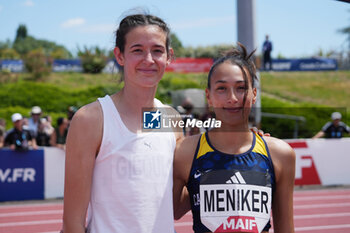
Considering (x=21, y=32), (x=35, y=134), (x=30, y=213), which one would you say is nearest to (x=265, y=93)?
(x=35, y=134)

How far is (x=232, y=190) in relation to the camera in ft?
6.46

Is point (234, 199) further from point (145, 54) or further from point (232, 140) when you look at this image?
point (145, 54)

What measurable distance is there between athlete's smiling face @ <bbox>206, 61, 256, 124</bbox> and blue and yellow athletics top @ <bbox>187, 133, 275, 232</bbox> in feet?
0.58

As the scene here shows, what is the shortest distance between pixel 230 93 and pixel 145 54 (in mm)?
433

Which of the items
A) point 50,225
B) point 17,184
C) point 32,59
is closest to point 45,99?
point 32,59

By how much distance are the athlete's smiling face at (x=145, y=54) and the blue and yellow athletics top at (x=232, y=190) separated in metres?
0.45

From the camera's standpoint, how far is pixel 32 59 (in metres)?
30.3

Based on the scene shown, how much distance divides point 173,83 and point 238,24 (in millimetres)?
16271

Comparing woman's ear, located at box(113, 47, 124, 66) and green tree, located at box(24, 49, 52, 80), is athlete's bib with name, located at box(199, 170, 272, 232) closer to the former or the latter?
woman's ear, located at box(113, 47, 124, 66)

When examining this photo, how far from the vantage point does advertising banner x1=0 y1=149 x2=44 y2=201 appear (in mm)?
8680

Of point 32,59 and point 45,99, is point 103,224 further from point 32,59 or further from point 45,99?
point 32,59

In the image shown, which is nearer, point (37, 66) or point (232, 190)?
point (232, 190)

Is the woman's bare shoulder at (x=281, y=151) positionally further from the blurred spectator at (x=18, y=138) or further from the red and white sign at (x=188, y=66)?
the red and white sign at (x=188, y=66)

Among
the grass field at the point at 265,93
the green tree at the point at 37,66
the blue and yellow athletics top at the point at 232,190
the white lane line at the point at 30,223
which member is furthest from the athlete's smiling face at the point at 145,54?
the green tree at the point at 37,66
